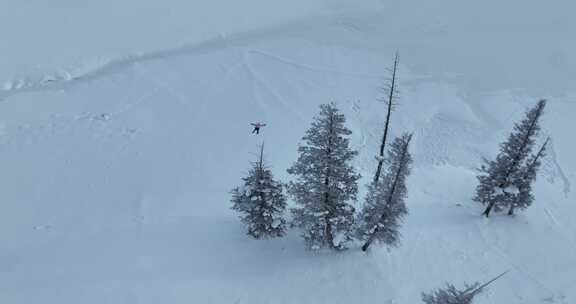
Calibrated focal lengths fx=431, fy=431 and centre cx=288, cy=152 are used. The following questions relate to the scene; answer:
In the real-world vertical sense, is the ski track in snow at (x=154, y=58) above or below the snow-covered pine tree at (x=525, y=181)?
above

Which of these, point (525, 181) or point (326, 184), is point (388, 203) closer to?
point (326, 184)

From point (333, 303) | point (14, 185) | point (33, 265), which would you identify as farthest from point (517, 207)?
point (14, 185)

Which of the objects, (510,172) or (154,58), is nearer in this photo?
(510,172)

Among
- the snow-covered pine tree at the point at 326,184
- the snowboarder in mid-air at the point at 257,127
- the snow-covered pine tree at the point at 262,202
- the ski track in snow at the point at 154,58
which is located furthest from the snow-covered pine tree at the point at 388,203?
the ski track in snow at the point at 154,58

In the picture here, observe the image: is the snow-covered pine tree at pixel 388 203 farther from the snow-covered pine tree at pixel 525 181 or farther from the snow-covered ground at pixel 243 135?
the snow-covered pine tree at pixel 525 181

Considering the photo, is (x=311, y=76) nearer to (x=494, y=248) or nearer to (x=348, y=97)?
(x=348, y=97)

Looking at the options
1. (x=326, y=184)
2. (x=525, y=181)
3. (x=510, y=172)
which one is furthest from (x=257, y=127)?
(x=525, y=181)

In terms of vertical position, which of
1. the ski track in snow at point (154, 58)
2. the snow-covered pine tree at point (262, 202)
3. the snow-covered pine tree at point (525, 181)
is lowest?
the snow-covered pine tree at point (262, 202)
